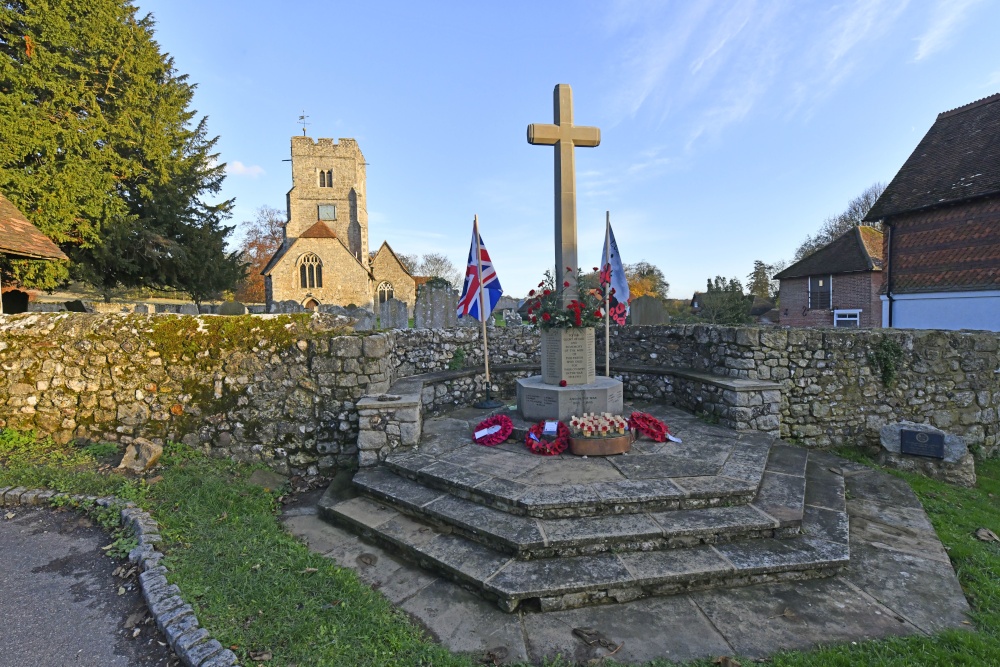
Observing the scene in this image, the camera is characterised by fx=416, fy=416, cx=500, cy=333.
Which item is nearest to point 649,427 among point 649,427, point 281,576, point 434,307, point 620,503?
point 649,427

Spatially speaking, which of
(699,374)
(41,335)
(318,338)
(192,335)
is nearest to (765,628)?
(699,374)

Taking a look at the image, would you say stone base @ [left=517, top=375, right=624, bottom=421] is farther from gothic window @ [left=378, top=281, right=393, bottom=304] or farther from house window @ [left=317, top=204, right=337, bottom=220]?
house window @ [left=317, top=204, right=337, bottom=220]

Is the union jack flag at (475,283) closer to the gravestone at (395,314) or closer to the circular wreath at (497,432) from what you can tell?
the circular wreath at (497,432)

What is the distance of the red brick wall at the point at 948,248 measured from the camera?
40.9 feet

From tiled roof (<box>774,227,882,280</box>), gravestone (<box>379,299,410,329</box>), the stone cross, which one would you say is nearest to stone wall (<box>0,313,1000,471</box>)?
the stone cross

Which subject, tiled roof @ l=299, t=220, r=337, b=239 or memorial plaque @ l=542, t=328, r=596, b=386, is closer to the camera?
memorial plaque @ l=542, t=328, r=596, b=386

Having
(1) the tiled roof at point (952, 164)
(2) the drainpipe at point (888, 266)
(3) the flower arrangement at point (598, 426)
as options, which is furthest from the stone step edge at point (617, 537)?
(2) the drainpipe at point (888, 266)

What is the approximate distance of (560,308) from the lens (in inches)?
250

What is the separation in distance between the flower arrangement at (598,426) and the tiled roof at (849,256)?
23088 mm

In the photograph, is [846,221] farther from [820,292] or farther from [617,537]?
[617,537]

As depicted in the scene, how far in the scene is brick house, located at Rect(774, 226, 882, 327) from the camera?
828 inches

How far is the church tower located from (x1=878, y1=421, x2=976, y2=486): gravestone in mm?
39064

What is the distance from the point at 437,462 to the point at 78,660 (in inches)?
120

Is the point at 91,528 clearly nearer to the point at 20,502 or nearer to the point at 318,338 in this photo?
the point at 20,502
